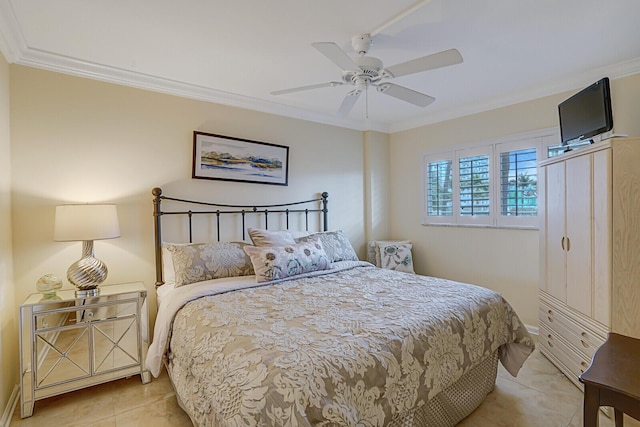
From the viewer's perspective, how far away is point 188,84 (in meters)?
2.92

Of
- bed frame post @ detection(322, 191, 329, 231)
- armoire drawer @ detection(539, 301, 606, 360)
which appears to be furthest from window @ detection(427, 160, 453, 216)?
armoire drawer @ detection(539, 301, 606, 360)

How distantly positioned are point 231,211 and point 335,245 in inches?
43.7

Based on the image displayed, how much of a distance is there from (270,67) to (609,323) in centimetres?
298

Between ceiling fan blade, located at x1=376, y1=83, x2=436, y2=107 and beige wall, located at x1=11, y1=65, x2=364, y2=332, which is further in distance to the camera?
beige wall, located at x1=11, y1=65, x2=364, y2=332

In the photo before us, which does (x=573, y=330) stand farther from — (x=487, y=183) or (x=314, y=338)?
(x=314, y=338)

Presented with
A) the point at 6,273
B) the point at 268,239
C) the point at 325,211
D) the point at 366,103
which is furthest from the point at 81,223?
the point at 366,103

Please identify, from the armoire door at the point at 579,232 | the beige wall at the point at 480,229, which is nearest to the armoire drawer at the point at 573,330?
the armoire door at the point at 579,232

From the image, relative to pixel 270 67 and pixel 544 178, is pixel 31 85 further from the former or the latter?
pixel 544 178

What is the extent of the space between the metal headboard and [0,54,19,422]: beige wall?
A: 36.0 inches

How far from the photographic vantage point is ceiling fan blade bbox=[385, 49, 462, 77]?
1.75 meters

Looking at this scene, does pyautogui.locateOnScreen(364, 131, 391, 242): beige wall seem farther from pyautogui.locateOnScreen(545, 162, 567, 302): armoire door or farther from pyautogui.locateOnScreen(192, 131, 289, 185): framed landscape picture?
pyautogui.locateOnScreen(545, 162, 567, 302): armoire door

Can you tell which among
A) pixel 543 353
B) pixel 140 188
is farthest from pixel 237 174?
pixel 543 353

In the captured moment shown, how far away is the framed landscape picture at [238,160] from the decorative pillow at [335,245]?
2.61ft

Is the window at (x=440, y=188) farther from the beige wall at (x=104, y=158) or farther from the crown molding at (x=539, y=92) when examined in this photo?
the beige wall at (x=104, y=158)
